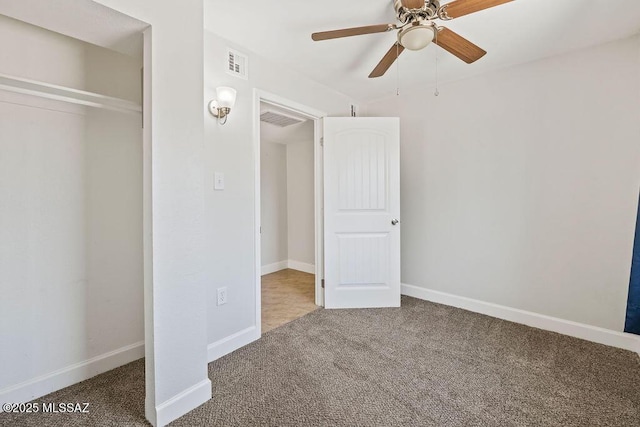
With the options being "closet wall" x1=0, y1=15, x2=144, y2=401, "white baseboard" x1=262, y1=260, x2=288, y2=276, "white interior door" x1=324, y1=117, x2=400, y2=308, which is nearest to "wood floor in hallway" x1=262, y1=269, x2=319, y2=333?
"white baseboard" x1=262, y1=260, x2=288, y2=276

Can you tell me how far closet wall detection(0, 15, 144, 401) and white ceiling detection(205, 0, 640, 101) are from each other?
2.97ft

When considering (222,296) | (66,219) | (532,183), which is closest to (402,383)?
(222,296)

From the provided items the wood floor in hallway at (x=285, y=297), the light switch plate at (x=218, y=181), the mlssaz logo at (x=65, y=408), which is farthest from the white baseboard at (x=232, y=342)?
the light switch plate at (x=218, y=181)

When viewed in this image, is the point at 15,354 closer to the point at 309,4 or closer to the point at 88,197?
the point at 88,197

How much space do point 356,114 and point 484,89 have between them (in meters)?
1.34

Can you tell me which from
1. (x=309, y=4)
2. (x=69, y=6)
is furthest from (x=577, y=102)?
(x=69, y=6)

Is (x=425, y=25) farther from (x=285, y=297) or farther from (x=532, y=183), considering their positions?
(x=285, y=297)

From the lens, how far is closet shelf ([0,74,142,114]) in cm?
147

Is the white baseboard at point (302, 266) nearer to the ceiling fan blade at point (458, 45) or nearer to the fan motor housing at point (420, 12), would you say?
the ceiling fan blade at point (458, 45)

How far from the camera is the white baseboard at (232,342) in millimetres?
2012

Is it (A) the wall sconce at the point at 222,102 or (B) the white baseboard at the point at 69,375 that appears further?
(A) the wall sconce at the point at 222,102

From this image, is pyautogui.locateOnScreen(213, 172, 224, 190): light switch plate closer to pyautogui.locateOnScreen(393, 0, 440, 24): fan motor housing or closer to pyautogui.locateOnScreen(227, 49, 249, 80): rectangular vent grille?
pyautogui.locateOnScreen(227, 49, 249, 80): rectangular vent grille

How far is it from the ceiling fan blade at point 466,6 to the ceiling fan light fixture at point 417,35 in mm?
112

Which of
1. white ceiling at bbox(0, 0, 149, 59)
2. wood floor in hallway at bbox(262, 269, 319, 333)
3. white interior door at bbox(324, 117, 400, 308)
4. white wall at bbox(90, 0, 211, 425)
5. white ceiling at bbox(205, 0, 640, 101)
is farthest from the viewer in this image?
white interior door at bbox(324, 117, 400, 308)
